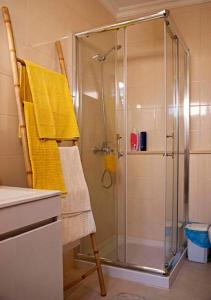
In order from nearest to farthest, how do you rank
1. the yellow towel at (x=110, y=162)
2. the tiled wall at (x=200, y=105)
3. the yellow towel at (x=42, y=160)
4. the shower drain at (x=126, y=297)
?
the yellow towel at (x=42, y=160)
the shower drain at (x=126, y=297)
the yellow towel at (x=110, y=162)
the tiled wall at (x=200, y=105)

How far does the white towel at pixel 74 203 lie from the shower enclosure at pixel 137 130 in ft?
1.59

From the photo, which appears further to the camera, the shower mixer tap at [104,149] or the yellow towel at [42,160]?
the shower mixer tap at [104,149]

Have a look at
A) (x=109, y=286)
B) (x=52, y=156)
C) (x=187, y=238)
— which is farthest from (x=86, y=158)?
(x=187, y=238)

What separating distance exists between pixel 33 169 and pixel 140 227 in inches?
64.9

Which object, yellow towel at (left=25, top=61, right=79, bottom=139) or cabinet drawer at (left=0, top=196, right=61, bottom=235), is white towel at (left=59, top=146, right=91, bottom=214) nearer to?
yellow towel at (left=25, top=61, right=79, bottom=139)

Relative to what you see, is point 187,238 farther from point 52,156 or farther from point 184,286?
point 52,156

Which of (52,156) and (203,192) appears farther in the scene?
(203,192)

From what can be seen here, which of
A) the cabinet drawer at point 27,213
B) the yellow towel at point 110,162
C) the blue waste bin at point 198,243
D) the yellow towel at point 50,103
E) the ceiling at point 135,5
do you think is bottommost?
the blue waste bin at point 198,243

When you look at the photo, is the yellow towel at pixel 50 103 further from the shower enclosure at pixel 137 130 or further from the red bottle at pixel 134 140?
the red bottle at pixel 134 140

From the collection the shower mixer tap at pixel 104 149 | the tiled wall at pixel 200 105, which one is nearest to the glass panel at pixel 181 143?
the tiled wall at pixel 200 105

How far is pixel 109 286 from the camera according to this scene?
1.94 m

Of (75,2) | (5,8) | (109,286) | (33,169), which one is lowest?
(109,286)

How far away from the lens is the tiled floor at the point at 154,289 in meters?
1.81

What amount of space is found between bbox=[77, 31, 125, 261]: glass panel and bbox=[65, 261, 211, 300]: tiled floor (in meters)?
0.28
